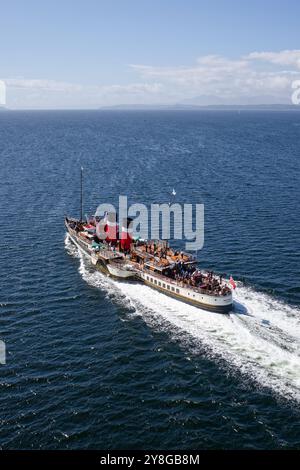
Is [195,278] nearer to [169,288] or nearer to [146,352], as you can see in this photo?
[169,288]

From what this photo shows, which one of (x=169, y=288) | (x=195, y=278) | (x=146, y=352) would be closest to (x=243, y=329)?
(x=146, y=352)

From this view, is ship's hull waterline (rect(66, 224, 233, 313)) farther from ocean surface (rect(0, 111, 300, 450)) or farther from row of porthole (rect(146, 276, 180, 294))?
ocean surface (rect(0, 111, 300, 450))

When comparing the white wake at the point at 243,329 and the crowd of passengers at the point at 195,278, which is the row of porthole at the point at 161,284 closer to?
the white wake at the point at 243,329

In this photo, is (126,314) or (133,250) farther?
(133,250)

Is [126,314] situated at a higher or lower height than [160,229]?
lower

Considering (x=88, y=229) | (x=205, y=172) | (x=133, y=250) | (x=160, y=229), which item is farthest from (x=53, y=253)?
(x=205, y=172)
